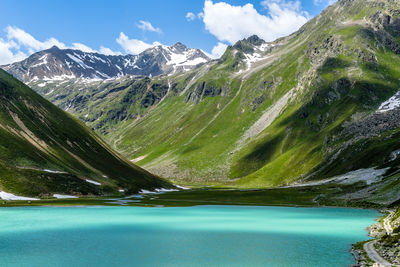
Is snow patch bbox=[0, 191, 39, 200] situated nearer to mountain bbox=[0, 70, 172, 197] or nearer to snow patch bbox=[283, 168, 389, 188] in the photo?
mountain bbox=[0, 70, 172, 197]

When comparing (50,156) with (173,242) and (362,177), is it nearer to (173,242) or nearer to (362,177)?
(173,242)

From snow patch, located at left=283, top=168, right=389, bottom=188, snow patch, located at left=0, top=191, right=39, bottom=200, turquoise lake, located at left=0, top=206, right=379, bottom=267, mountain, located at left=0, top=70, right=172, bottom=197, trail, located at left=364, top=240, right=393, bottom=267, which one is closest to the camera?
trail, located at left=364, top=240, right=393, bottom=267

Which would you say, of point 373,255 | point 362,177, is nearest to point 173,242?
point 373,255

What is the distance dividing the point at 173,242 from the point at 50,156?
104207mm

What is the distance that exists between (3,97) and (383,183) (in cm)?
15408

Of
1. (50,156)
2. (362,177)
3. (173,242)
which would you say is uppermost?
(362,177)

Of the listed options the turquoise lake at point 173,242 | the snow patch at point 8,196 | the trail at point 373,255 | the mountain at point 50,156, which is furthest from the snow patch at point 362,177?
the snow patch at point 8,196

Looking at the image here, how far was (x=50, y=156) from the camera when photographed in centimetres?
13538

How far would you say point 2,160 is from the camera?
115062 mm

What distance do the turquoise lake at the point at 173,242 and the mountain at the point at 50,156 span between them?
4849cm

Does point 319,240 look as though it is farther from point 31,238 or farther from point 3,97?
point 3,97

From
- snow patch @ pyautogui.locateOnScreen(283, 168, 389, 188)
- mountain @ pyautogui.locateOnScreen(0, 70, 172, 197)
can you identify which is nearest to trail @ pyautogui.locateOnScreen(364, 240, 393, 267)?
snow patch @ pyautogui.locateOnScreen(283, 168, 389, 188)

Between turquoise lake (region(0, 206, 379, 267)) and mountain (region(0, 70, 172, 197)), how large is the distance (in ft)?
159

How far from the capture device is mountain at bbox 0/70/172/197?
114 m
